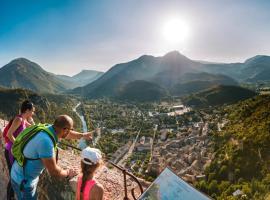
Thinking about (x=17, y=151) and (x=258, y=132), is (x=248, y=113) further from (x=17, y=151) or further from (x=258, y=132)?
(x=17, y=151)

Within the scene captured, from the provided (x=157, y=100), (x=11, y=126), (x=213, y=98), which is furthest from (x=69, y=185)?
(x=157, y=100)

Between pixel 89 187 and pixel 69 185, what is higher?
pixel 89 187

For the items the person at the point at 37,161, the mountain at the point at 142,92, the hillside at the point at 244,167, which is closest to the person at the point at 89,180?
the person at the point at 37,161

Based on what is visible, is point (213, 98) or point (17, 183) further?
point (213, 98)

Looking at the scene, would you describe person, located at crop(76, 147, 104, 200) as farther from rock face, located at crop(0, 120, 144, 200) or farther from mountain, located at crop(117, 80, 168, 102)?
mountain, located at crop(117, 80, 168, 102)

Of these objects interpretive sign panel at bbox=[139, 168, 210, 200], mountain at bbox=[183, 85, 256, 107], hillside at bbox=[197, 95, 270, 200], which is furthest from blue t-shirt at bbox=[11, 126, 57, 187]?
mountain at bbox=[183, 85, 256, 107]

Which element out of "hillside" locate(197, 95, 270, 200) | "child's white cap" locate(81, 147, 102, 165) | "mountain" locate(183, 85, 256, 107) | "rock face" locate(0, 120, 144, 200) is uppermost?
"child's white cap" locate(81, 147, 102, 165)
